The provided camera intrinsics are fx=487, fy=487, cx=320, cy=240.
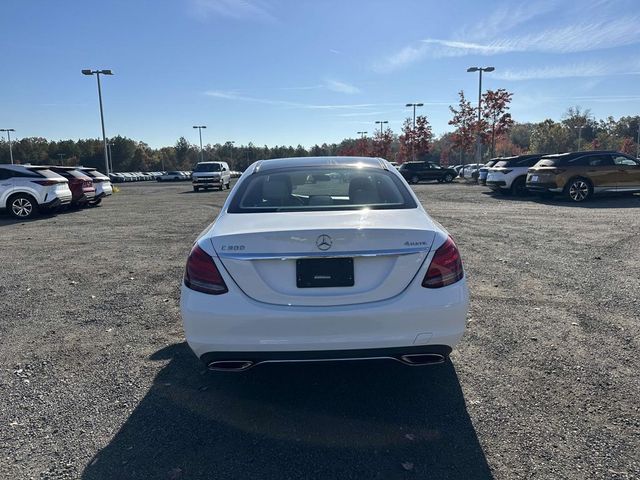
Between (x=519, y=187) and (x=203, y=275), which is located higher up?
(x=203, y=275)

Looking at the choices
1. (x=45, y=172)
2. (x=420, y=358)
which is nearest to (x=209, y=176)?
(x=45, y=172)

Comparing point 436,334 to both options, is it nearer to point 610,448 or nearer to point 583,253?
point 610,448

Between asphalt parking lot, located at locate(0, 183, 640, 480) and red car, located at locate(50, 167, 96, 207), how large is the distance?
1185cm

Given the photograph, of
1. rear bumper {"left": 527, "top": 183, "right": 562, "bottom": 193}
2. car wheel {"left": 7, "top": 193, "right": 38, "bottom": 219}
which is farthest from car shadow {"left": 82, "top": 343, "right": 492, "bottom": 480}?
rear bumper {"left": 527, "top": 183, "right": 562, "bottom": 193}

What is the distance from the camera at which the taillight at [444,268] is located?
2.98 meters

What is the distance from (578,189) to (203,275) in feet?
56.0

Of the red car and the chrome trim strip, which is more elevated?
the red car

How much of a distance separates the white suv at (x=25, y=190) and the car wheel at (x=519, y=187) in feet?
57.2

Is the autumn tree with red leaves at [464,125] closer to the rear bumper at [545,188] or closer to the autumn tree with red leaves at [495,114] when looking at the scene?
the autumn tree with red leaves at [495,114]

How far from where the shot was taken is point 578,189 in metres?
16.9

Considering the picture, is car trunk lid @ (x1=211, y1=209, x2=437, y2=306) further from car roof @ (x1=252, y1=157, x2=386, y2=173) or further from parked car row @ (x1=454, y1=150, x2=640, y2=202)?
parked car row @ (x1=454, y1=150, x2=640, y2=202)

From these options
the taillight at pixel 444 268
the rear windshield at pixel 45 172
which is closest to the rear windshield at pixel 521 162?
the rear windshield at pixel 45 172

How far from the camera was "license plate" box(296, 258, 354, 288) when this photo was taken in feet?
9.54

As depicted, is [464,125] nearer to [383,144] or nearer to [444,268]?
[383,144]
